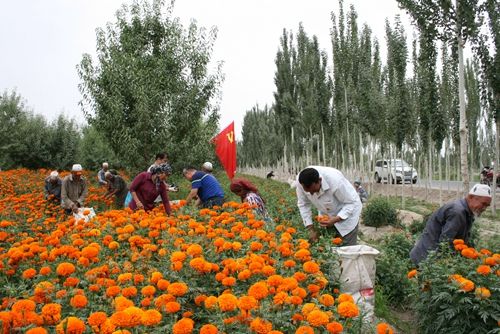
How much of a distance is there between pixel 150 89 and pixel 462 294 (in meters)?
11.0

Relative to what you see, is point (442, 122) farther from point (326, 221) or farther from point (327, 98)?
point (326, 221)

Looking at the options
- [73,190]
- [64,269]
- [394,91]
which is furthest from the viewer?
[394,91]

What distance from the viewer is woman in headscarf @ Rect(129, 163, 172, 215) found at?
686 cm

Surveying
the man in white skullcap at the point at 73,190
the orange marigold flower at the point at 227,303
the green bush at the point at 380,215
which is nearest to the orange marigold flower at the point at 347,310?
the orange marigold flower at the point at 227,303

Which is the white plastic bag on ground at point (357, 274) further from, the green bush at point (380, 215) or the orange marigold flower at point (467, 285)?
the green bush at point (380, 215)

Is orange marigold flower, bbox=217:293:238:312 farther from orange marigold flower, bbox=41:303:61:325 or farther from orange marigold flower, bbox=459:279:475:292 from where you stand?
orange marigold flower, bbox=459:279:475:292

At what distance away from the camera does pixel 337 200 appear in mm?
5160

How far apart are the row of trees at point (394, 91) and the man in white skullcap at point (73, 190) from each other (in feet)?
29.0

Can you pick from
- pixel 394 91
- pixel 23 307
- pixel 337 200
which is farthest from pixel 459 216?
pixel 394 91

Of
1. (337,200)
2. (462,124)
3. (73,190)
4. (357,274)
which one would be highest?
(462,124)

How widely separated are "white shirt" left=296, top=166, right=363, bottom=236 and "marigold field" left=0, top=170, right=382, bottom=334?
0.89 meters

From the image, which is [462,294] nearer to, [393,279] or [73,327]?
[393,279]

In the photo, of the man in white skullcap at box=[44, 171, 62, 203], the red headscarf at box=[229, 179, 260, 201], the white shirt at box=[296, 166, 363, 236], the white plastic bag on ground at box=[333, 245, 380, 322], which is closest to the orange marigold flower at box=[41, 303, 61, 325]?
the white plastic bag on ground at box=[333, 245, 380, 322]

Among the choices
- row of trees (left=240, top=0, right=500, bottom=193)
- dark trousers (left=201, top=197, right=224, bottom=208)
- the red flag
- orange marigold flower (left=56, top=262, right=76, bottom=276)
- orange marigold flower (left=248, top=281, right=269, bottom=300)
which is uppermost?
row of trees (left=240, top=0, right=500, bottom=193)
